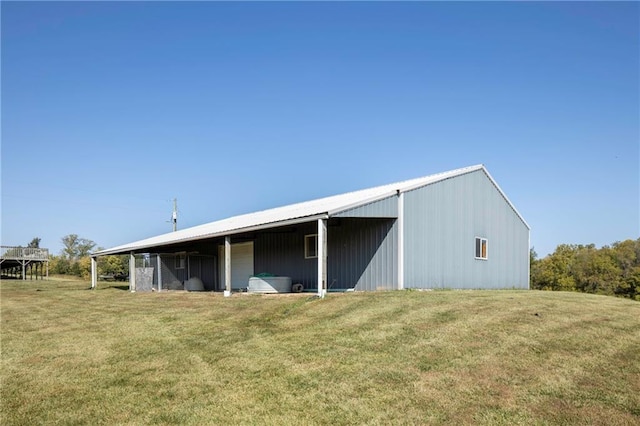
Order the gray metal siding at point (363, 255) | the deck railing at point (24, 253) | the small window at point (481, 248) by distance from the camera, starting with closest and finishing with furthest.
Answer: the gray metal siding at point (363, 255) < the small window at point (481, 248) < the deck railing at point (24, 253)

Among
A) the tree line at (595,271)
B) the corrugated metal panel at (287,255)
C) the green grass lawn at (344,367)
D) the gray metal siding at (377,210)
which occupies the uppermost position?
the gray metal siding at (377,210)

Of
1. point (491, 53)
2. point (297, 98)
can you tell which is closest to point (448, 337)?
point (491, 53)

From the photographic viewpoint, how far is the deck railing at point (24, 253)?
A: 131 ft

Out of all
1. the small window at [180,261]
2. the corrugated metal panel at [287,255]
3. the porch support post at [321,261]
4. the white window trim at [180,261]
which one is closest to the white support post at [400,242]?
the porch support post at [321,261]

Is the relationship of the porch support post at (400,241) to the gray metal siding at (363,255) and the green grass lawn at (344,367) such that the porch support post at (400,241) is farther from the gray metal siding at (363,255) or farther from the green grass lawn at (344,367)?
the green grass lawn at (344,367)

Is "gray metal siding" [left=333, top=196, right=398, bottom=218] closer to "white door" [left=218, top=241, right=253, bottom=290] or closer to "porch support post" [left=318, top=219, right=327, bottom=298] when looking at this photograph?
"porch support post" [left=318, top=219, right=327, bottom=298]

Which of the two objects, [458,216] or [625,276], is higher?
[458,216]

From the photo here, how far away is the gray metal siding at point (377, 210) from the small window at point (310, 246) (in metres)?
3.65

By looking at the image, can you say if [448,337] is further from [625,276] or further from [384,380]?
[625,276]

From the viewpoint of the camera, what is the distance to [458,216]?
59.6 feet

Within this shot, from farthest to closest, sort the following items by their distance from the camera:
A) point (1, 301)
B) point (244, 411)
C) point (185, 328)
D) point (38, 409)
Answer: point (1, 301)
point (185, 328)
point (38, 409)
point (244, 411)

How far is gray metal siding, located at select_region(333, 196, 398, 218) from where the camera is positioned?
1459cm

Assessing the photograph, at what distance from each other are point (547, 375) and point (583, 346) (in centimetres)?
165

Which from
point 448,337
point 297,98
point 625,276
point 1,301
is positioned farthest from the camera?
point 625,276
